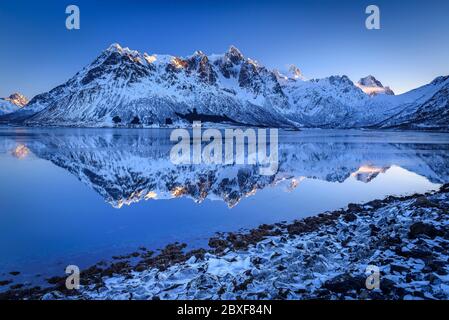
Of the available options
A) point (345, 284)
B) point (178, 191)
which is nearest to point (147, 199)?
point (178, 191)

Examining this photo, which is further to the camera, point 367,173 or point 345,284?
point 367,173

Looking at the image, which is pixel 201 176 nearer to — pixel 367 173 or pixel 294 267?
pixel 367 173

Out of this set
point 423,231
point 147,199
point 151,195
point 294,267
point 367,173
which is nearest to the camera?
point 294,267

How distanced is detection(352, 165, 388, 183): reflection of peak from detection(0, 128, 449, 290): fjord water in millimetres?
115

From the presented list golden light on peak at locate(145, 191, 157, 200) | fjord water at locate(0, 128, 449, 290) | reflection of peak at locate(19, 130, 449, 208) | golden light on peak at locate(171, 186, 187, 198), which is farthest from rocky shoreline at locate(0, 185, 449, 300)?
golden light on peak at locate(171, 186, 187, 198)

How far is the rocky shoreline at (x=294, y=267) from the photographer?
1238 cm

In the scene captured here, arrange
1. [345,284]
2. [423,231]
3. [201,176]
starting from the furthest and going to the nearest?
[201,176], [423,231], [345,284]

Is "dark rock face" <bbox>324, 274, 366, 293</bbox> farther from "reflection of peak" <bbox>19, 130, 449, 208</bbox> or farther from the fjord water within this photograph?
"reflection of peak" <bbox>19, 130, 449, 208</bbox>

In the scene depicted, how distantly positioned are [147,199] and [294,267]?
18.1 metres

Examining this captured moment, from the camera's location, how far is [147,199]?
30016mm

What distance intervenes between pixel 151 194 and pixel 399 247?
71.4 feet

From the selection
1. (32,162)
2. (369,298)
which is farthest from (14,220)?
(32,162)

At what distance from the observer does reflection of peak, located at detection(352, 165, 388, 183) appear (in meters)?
41.8

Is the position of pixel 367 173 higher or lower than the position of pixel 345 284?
higher
